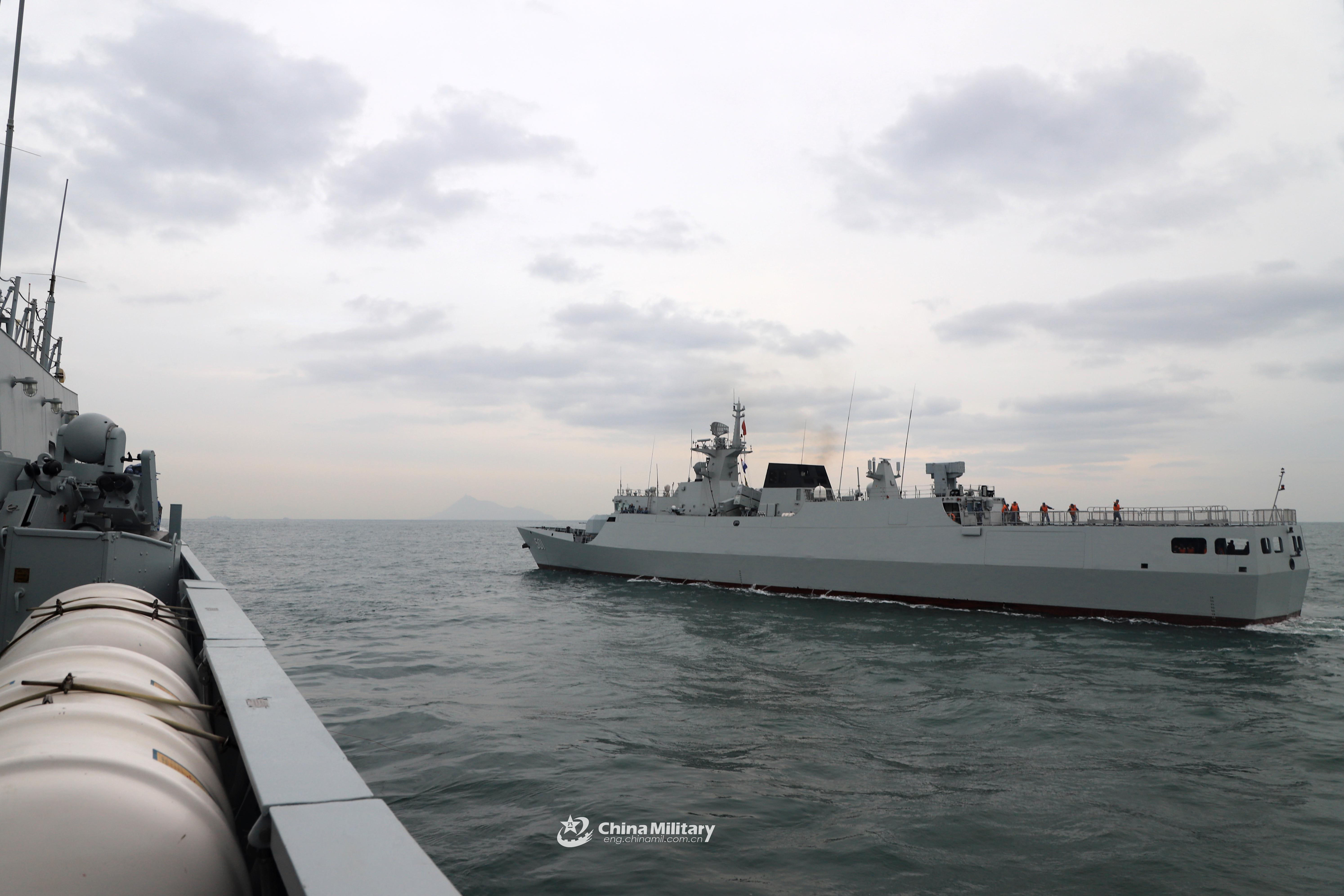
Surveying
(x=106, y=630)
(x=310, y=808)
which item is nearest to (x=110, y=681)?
(x=106, y=630)

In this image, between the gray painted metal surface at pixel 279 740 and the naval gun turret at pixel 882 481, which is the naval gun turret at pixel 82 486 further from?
the naval gun turret at pixel 882 481

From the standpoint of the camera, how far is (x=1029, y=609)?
1931cm

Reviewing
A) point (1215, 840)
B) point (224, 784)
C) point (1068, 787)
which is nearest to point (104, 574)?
point (224, 784)

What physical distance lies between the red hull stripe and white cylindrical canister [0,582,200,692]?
19.7 m

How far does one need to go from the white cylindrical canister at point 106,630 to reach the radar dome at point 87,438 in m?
4.10

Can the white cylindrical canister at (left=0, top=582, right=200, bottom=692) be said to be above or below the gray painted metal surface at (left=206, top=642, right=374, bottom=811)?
above

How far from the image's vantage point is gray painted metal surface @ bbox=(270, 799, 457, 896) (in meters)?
1.81

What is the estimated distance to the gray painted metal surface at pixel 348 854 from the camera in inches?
71.2

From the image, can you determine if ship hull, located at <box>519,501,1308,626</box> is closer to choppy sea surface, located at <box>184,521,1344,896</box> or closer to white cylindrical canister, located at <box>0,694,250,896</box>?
choppy sea surface, located at <box>184,521,1344,896</box>

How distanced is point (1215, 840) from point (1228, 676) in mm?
8238

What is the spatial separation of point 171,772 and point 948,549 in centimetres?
2049

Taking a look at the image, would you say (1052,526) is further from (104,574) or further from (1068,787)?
(104,574)

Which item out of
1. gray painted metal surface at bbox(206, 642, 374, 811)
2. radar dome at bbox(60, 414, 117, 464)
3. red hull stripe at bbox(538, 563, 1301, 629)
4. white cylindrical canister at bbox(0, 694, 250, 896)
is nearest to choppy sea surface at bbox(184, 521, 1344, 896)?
red hull stripe at bbox(538, 563, 1301, 629)

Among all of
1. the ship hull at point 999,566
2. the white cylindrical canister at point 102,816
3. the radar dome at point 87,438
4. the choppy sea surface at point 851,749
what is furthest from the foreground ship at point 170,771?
the ship hull at point 999,566
